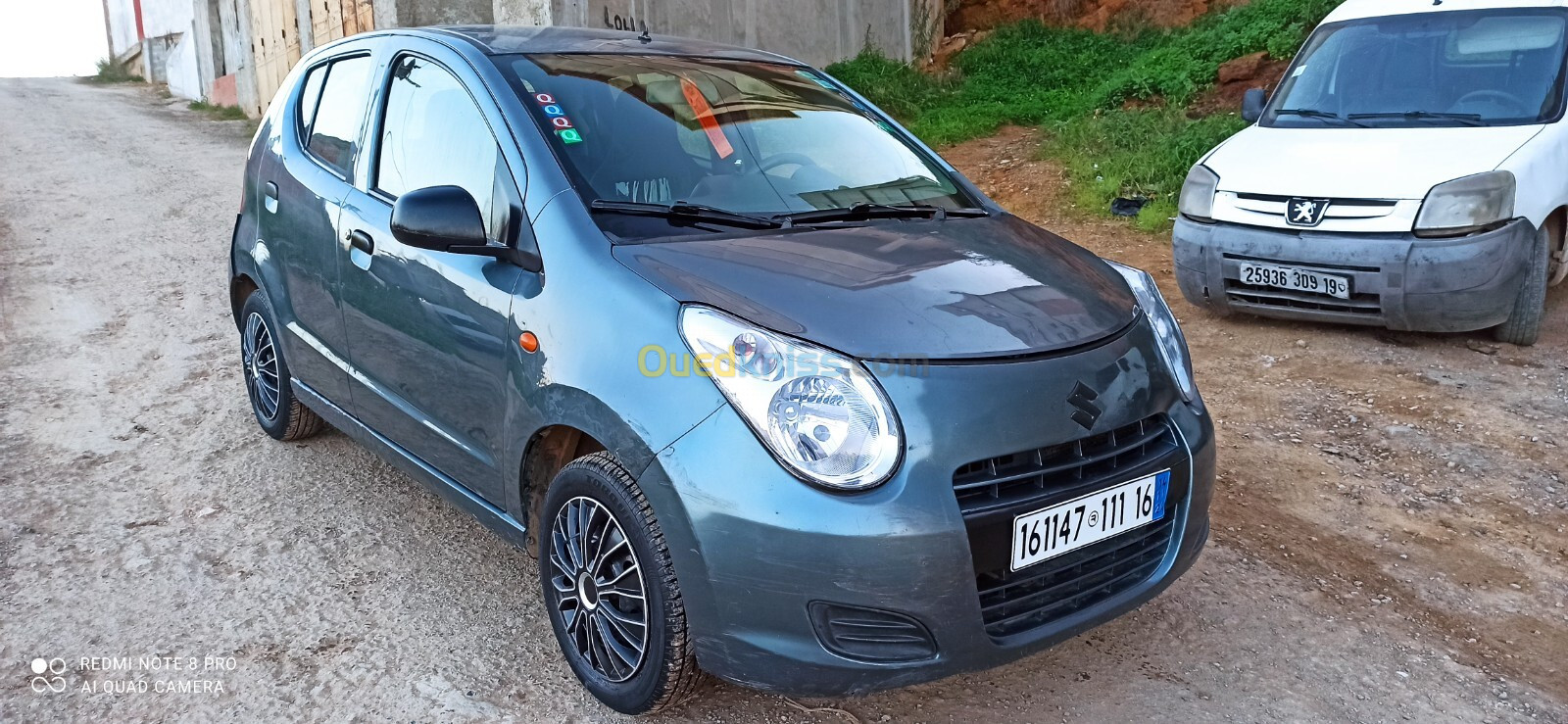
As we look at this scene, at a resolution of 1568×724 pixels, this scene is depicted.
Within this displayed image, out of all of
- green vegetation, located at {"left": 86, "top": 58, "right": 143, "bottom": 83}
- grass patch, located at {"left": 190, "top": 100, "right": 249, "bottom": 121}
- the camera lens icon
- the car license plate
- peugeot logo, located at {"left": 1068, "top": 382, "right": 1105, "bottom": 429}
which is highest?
peugeot logo, located at {"left": 1068, "top": 382, "right": 1105, "bottom": 429}

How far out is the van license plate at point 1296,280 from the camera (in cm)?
529

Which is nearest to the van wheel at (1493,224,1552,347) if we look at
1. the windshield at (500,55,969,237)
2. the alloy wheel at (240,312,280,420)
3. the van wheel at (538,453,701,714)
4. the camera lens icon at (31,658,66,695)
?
the windshield at (500,55,969,237)

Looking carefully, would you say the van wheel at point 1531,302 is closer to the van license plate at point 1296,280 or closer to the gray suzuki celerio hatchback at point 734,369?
the van license plate at point 1296,280

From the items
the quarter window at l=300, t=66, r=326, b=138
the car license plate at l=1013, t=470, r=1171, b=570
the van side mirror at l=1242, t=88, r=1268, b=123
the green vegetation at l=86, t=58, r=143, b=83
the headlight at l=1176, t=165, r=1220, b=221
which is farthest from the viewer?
the green vegetation at l=86, t=58, r=143, b=83

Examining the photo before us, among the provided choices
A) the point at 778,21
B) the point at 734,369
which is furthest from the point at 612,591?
the point at 778,21

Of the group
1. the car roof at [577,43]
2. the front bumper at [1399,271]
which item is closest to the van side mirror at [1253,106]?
the front bumper at [1399,271]

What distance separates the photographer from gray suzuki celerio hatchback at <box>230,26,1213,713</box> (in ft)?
7.24

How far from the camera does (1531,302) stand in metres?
5.30

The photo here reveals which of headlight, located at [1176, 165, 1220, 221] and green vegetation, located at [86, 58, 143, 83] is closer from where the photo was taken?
headlight, located at [1176, 165, 1220, 221]

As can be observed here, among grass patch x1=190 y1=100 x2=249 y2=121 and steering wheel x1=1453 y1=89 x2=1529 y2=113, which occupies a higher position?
steering wheel x1=1453 y1=89 x2=1529 y2=113

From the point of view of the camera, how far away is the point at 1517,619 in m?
3.11

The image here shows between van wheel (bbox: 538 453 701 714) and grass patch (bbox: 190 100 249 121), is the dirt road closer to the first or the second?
van wheel (bbox: 538 453 701 714)

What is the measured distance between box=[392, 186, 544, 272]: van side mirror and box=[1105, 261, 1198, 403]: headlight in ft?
5.10

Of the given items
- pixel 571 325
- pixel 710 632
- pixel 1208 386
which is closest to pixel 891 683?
pixel 710 632
